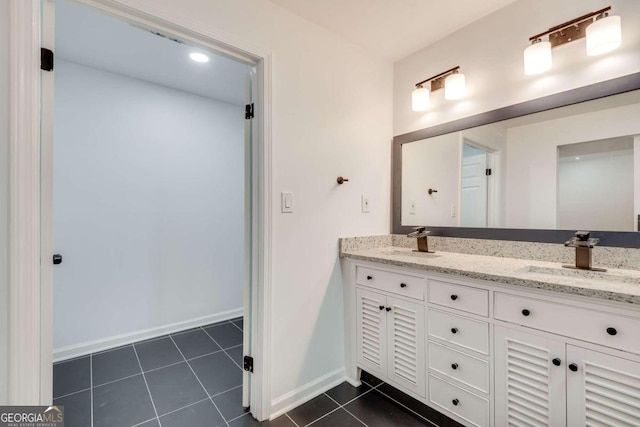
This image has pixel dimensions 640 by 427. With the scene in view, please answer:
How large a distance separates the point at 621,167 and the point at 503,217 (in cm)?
53

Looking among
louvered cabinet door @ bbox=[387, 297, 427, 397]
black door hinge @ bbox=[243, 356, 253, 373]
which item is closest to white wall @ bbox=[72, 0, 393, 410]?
black door hinge @ bbox=[243, 356, 253, 373]

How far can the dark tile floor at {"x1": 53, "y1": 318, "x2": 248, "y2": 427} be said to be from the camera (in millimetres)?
1502

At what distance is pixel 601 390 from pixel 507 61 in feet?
5.37

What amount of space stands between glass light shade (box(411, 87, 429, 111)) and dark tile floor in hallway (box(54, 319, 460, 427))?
1890 mm

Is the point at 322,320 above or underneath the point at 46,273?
underneath

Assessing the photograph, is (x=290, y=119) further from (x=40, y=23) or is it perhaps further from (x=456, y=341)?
(x=456, y=341)

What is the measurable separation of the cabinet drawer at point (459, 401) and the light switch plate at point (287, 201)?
117cm

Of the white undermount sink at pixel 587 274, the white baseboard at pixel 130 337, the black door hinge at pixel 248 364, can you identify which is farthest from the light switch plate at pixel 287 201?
the white baseboard at pixel 130 337

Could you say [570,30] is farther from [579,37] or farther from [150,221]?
[150,221]

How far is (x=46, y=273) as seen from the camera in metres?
1.06

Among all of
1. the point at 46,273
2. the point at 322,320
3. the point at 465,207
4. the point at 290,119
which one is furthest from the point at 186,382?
the point at 465,207

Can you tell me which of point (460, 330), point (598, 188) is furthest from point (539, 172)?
point (460, 330)

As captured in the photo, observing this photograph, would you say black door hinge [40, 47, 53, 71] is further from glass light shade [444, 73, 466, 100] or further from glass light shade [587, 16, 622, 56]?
glass light shade [587, 16, 622, 56]

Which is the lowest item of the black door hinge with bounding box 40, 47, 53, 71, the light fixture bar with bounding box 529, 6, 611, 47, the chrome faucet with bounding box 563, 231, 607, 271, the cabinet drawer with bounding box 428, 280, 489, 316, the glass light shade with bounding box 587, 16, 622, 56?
the cabinet drawer with bounding box 428, 280, 489, 316
